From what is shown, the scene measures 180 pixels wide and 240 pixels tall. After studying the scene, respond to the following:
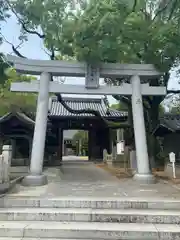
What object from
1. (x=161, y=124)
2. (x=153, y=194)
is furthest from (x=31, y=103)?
(x=153, y=194)

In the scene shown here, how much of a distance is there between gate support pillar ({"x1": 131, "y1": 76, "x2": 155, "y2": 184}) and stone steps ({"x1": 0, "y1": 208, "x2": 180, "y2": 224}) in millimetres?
3845

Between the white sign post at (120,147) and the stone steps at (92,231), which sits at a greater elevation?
the white sign post at (120,147)

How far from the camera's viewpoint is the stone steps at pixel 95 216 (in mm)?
5828

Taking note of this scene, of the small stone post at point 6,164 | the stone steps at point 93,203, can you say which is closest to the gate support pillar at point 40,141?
the small stone post at point 6,164

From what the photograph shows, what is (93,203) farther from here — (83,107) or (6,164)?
(83,107)

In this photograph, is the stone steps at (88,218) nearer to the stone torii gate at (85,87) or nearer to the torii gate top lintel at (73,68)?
the stone torii gate at (85,87)

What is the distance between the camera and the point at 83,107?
28719 mm

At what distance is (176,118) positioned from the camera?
21.1 metres

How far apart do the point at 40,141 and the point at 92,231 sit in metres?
5.35

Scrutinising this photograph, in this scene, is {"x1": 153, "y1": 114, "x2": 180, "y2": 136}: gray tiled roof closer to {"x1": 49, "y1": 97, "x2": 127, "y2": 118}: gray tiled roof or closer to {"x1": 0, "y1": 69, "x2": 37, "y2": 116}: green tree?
{"x1": 49, "y1": 97, "x2": 127, "y2": 118}: gray tiled roof

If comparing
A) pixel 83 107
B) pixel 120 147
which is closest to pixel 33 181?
pixel 120 147

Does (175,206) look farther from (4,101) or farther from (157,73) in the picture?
(4,101)

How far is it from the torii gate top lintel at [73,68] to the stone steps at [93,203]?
5.56 meters

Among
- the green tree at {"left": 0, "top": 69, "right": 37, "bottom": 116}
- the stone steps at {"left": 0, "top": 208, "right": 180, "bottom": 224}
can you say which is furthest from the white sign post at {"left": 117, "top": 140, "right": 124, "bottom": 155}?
the stone steps at {"left": 0, "top": 208, "right": 180, "bottom": 224}
